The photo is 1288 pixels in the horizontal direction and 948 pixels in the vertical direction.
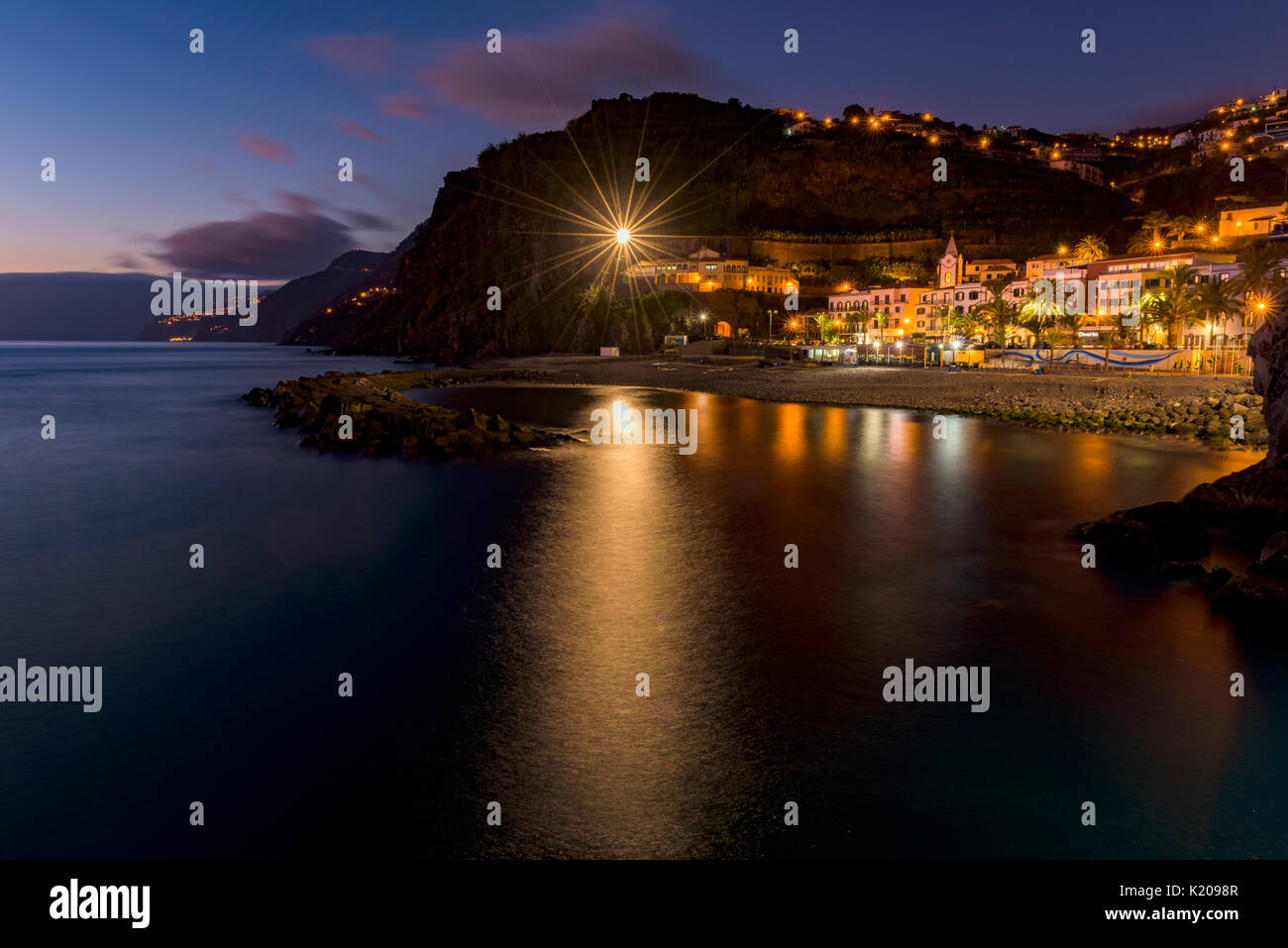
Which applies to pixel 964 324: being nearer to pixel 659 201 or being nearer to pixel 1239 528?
pixel 1239 528

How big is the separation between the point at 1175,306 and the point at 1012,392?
26.2m

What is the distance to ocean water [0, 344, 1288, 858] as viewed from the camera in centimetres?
782

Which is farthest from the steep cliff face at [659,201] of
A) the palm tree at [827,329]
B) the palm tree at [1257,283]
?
the palm tree at [1257,283]

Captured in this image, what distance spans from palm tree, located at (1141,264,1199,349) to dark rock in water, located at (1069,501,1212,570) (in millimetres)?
60558

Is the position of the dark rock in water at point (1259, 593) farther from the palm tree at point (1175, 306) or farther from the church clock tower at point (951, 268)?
the church clock tower at point (951, 268)

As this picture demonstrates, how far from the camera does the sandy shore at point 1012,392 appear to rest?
124 feet

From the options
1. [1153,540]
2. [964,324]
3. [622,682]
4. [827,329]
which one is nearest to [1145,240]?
[964,324]

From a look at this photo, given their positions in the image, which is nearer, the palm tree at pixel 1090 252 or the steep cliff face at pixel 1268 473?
the steep cliff face at pixel 1268 473

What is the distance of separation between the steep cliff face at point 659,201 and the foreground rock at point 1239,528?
11971cm

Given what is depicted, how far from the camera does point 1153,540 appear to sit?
17.3 m

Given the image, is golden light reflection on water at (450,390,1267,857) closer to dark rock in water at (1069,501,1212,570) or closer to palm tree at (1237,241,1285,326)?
dark rock in water at (1069,501,1212,570)

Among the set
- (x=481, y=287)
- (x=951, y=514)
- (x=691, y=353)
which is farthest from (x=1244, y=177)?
(x=951, y=514)
